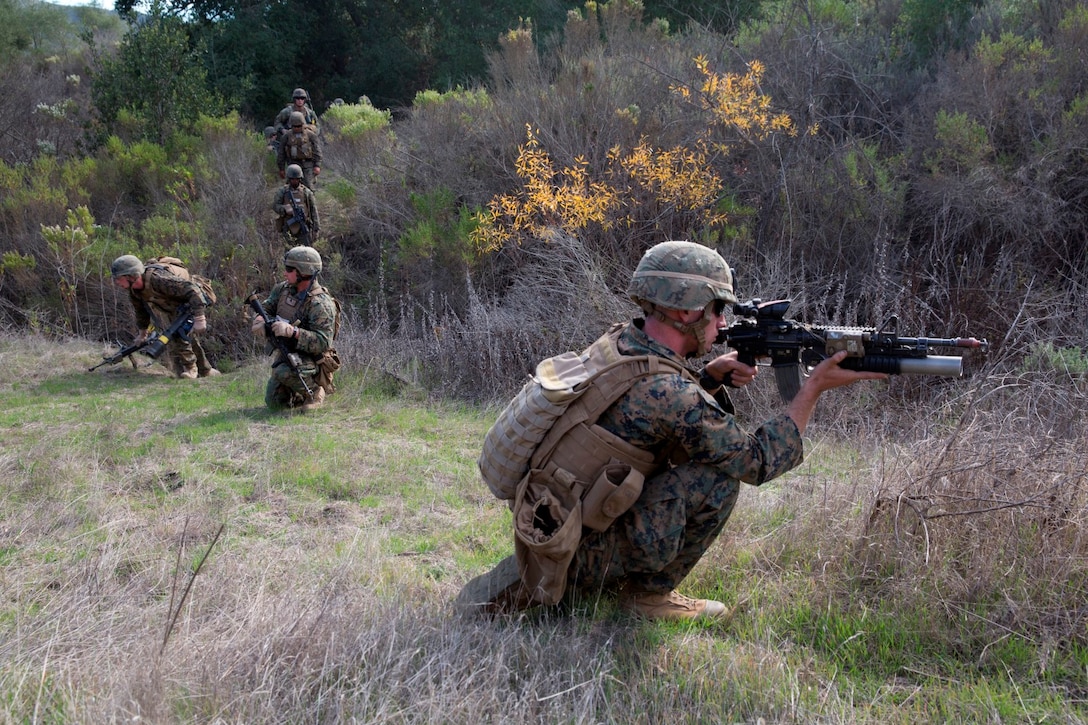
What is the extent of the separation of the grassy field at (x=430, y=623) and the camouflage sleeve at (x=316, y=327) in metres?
2.23

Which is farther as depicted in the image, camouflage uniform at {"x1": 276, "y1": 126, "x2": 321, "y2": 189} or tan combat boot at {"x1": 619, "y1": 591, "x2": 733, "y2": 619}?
camouflage uniform at {"x1": 276, "y1": 126, "x2": 321, "y2": 189}

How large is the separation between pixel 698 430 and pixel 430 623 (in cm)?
124

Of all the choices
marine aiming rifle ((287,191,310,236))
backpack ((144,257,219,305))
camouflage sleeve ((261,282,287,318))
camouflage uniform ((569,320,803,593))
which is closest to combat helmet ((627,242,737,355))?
camouflage uniform ((569,320,803,593))

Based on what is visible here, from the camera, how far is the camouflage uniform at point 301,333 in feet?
24.8

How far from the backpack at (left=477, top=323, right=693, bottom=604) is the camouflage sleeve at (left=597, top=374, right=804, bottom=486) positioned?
47 millimetres

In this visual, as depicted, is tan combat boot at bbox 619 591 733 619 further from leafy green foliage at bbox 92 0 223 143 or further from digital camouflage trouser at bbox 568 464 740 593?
leafy green foliage at bbox 92 0 223 143

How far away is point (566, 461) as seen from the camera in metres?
3.13

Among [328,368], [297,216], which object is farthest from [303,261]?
[297,216]

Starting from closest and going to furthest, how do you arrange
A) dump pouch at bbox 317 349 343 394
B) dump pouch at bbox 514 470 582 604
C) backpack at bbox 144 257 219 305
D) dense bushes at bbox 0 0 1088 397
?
dump pouch at bbox 514 470 582 604
dump pouch at bbox 317 349 343 394
dense bushes at bbox 0 0 1088 397
backpack at bbox 144 257 219 305

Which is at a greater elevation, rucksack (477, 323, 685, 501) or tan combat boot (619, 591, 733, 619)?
rucksack (477, 323, 685, 501)

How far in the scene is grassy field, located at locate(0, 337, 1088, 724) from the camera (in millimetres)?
2723

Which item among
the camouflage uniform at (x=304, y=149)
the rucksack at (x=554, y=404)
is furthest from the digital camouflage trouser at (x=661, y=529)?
the camouflage uniform at (x=304, y=149)

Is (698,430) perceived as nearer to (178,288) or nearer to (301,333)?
(301,333)

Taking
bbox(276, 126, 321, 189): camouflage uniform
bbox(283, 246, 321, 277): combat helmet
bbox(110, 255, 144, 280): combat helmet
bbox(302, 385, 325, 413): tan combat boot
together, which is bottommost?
bbox(302, 385, 325, 413): tan combat boot
